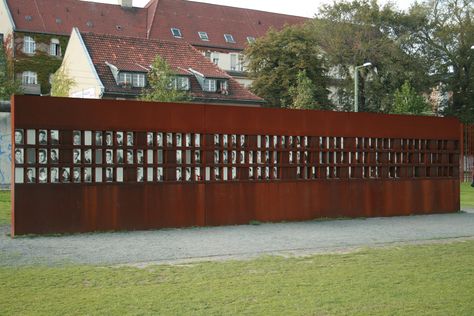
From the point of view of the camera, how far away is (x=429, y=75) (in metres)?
60.6

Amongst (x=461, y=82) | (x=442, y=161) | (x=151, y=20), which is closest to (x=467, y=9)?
(x=461, y=82)

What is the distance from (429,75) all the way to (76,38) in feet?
106

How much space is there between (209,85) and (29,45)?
23112 millimetres

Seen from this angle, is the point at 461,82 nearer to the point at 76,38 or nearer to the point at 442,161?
the point at 76,38

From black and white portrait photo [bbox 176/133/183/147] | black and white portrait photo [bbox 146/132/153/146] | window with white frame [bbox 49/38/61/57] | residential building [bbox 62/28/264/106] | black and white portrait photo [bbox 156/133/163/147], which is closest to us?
black and white portrait photo [bbox 146/132/153/146]

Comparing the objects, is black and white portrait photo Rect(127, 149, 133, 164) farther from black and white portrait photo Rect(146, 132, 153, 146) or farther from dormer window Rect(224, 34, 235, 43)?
dormer window Rect(224, 34, 235, 43)

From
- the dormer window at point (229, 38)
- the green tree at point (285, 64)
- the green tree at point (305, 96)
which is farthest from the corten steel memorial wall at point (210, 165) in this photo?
the dormer window at point (229, 38)

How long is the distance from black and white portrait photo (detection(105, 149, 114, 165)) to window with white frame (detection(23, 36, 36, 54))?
181ft

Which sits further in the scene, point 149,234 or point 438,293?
point 149,234

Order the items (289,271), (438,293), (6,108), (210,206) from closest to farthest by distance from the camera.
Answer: (438,293) < (289,271) < (210,206) < (6,108)

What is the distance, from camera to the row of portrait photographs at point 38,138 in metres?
12.6

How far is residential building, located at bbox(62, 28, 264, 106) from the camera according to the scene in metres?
48.0

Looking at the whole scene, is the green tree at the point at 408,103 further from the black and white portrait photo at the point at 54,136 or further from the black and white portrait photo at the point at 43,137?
the black and white portrait photo at the point at 43,137

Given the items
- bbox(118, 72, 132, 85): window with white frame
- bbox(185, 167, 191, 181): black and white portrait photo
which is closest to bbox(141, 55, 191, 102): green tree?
bbox(118, 72, 132, 85): window with white frame
